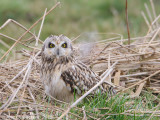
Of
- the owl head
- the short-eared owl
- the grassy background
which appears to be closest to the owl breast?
the short-eared owl

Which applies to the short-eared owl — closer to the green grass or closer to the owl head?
the owl head

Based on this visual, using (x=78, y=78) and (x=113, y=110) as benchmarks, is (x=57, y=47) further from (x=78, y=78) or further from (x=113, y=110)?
(x=113, y=110)

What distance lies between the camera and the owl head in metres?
3.81

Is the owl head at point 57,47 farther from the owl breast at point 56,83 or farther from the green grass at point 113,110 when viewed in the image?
the green grass at point 113,110

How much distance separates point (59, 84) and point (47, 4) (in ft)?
20.5

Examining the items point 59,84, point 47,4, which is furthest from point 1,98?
point 47,4

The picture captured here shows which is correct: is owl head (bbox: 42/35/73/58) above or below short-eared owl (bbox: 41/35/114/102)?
above

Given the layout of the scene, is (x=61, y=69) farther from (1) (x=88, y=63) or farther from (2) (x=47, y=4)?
(2) (x=47, y=4)

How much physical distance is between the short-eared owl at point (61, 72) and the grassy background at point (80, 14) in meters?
4.01

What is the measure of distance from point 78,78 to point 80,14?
5.76 metres

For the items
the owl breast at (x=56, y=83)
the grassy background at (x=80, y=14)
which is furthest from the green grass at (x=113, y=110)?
the grassy background at (x=80, y=14)

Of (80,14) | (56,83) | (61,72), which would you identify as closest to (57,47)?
(61,72)

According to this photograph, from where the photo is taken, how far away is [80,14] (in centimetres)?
945

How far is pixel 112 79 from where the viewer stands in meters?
4.79
